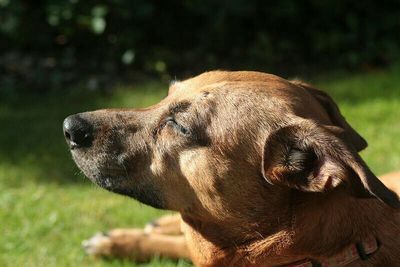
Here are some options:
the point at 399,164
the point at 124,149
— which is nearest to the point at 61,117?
the point at 399,164

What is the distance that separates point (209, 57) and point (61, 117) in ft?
7.67

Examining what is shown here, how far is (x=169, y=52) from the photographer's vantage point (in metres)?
9.27

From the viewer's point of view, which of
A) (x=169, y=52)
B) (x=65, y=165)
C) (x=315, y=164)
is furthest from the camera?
(x=169, y=52)

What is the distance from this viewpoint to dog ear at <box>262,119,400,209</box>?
316 cm

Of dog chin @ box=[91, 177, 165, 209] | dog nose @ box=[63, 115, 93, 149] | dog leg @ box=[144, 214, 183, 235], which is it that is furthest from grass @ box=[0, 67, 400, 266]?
dog nose @ box=[63, 115, 93, 149]

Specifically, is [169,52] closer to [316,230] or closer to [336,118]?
[336,118]

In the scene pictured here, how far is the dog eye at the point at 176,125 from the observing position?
3766 millimetres

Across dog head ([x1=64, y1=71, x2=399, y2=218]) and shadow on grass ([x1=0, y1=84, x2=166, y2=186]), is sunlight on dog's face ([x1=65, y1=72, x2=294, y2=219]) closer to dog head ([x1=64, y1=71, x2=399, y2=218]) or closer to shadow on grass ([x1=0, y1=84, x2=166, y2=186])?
dog head ([x1=64, y1=71, x2=399, y2=218])

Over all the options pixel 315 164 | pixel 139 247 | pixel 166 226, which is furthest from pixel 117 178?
pixel 166 226

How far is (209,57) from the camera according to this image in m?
9.26

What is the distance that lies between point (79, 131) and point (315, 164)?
50.2 inches

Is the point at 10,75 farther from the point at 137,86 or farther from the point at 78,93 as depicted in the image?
the point at 137,86

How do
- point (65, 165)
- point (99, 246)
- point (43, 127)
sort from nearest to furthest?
point (99, 246), point (65, 165), point (43, 127)

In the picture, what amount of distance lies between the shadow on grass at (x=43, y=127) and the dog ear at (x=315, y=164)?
2443mm
